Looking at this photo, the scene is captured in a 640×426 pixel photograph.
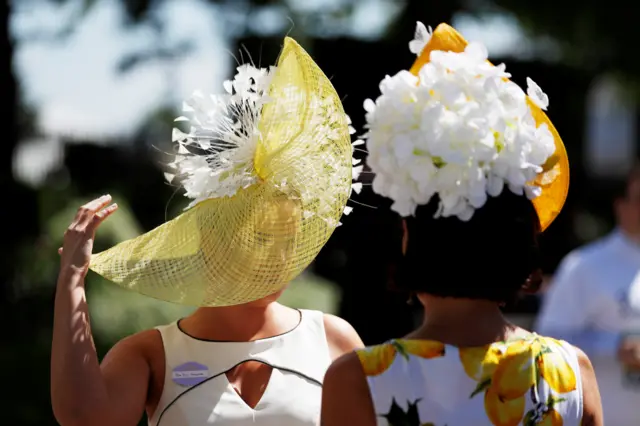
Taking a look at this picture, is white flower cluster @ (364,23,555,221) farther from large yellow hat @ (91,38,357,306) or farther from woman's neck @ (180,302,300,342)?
woman's neck @ (180,302,300,342)

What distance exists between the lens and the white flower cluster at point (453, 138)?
1833 mm

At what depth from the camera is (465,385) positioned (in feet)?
6.00

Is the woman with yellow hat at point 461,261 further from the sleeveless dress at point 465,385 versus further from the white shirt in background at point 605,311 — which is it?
the white shirt in background at point 605,311

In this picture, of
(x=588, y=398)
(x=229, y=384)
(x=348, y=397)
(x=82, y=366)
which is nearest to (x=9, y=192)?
(x=229, y=384)

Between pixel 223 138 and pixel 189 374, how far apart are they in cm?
58

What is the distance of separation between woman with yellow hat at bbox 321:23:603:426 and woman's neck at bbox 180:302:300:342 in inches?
21.8

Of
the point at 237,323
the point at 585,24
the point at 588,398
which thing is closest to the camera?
the point at 588,398

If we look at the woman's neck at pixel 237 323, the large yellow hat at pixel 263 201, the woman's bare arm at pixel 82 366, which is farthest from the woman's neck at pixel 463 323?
the woman's bare arm at pixel 82 366

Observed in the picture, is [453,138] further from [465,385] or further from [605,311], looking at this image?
[605,311]

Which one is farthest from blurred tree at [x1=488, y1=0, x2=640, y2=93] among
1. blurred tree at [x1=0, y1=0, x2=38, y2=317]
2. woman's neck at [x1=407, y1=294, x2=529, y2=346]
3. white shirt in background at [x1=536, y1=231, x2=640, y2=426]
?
woman's neck at [x1=407, y1=294, x2=529, y2=346]

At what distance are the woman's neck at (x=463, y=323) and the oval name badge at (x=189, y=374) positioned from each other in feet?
2.02

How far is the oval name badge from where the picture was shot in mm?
2262

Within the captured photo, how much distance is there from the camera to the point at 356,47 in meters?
7.54

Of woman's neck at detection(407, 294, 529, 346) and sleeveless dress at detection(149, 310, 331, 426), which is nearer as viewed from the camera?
woman's neck at detection(407, 294, 529, 346)
